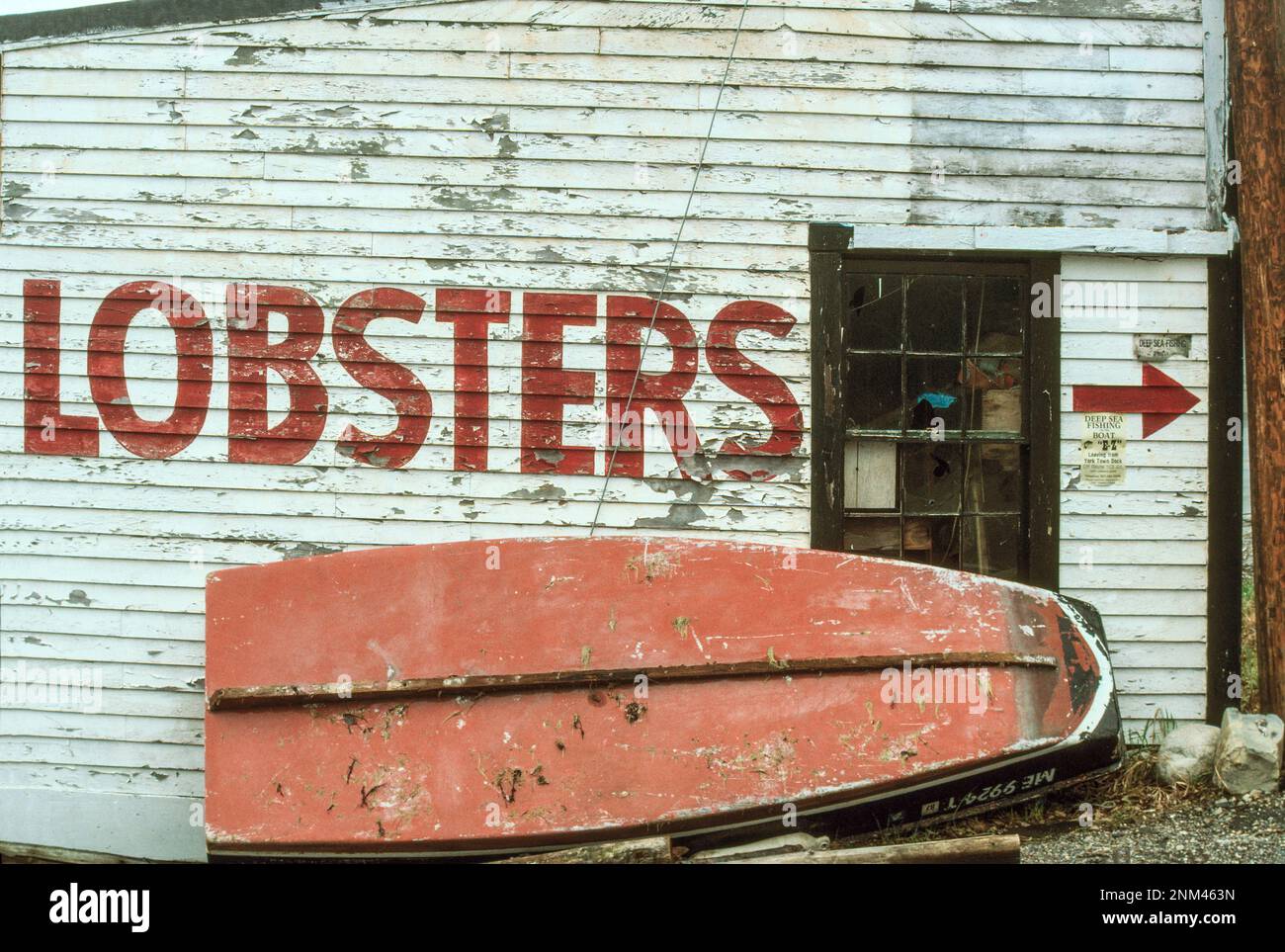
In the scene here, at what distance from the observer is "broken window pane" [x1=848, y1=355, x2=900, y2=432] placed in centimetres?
488

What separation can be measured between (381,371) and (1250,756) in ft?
13.4

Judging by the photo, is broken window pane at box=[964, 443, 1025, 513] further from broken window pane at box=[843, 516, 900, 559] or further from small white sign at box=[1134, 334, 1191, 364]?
small white sign at box=[1134, 334, 1191, 364]

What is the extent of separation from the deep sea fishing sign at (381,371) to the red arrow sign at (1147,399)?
57.0 inches

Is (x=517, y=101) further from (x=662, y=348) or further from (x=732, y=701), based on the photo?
(x=732, y=701)

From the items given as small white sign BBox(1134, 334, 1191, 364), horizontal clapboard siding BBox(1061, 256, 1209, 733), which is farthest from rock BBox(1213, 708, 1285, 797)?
small white sign BBox(1134, 334, 1191, 364)

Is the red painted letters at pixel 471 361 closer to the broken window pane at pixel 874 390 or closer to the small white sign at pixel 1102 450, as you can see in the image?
the broken window pane at pixel 874 390

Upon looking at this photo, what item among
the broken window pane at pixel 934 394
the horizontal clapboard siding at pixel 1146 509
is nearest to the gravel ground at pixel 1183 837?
the horizontal clapboard siding at pixel 1146 509

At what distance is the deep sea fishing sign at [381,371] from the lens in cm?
479

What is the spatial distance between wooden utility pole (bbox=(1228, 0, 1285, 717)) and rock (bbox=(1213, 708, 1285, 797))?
256mm

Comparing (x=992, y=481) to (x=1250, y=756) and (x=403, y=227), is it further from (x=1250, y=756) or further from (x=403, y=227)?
(x=403, y=227)

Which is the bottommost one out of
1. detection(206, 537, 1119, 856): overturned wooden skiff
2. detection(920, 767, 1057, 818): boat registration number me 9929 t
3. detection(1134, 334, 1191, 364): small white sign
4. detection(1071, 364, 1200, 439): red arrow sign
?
detection(920, 767, 1057, 818): boat registration number me 9929 t

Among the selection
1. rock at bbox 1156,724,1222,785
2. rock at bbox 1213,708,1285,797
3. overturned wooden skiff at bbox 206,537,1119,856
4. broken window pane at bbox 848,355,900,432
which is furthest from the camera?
broken window pane at bbox 848,355,900,432

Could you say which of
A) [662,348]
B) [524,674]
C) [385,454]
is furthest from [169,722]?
[662,348]

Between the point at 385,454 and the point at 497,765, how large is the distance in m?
1.59
